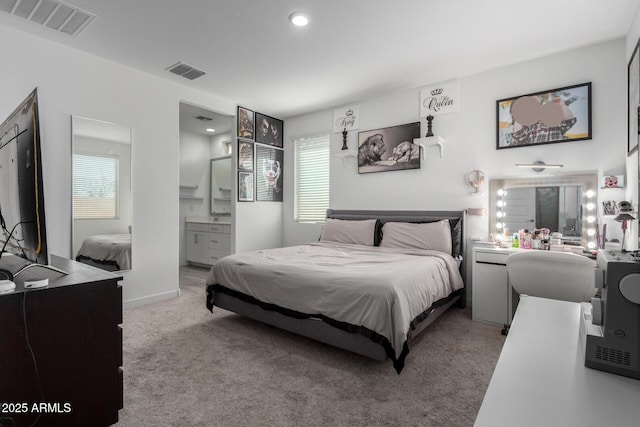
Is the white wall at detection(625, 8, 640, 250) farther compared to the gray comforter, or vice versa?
the white wall at detection(625, 8, 640, 250)

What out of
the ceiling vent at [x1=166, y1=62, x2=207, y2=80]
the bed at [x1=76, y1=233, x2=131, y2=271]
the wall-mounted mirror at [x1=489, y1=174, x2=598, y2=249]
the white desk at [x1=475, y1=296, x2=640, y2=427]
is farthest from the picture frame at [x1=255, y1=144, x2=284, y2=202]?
the white desk at [x1=475, y1=296, x2=640, y2=427]

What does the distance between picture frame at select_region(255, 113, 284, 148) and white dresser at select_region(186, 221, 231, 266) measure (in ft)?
5.00

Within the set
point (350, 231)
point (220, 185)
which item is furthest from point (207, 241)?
Result: point (350, 231)

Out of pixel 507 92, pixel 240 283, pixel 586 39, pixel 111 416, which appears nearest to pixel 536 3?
pixel 586 39

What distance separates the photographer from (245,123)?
4.82m

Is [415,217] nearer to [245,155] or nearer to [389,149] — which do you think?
[389,149]

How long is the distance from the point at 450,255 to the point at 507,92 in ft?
6.17

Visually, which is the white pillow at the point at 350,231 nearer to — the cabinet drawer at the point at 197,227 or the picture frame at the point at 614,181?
the picture frame at the point at 614,181

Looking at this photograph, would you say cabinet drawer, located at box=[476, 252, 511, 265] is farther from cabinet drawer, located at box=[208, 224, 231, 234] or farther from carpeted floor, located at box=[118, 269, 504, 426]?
cabinet drawer, located at box=[208, 224, 231, 234]

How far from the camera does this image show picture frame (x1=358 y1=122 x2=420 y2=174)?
412 centimetres

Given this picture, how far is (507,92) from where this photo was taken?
3.46 m

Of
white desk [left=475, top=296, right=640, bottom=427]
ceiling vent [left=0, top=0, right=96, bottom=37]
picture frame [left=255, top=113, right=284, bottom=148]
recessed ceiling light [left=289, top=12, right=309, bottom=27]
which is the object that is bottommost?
white desk [left=475, top=296, right=640, bottom=427]

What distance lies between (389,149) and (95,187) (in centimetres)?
346

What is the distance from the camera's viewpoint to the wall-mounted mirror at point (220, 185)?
20.4 ft
